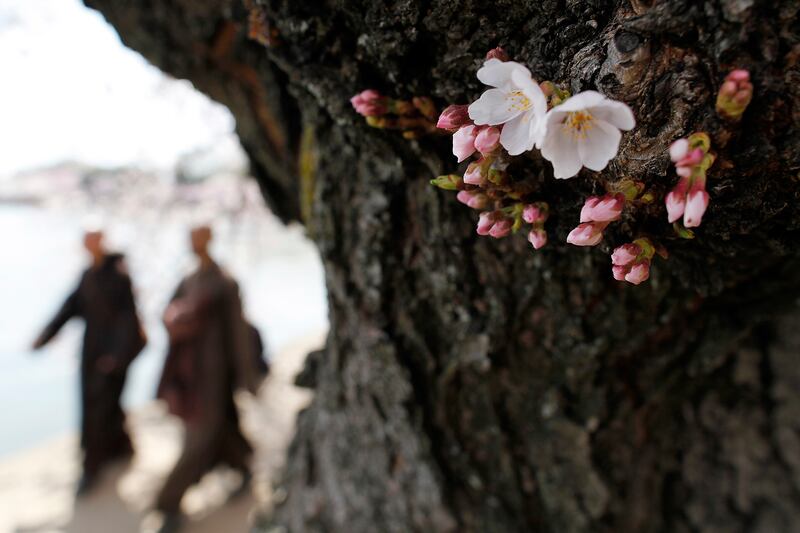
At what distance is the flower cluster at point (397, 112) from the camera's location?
4.04ft

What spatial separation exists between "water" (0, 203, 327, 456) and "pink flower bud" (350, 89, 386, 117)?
3.88 m

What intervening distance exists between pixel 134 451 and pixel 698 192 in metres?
4.76

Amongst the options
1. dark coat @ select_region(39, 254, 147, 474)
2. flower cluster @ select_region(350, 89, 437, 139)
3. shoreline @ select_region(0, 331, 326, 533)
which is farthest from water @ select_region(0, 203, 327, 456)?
flower cluster @ select_region(350, 89, 437, 139)

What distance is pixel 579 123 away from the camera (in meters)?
0.80

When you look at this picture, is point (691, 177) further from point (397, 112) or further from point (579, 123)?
point (397, 112)

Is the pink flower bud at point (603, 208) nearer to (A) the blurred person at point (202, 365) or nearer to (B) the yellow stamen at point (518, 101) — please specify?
(B) the yellow stamen at point (518, 101)

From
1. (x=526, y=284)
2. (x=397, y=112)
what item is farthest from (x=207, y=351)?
(x=397, y=112)

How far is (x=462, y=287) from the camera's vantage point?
1.65 meters

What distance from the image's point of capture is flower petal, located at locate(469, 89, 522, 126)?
84 centimetres

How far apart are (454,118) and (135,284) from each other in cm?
499

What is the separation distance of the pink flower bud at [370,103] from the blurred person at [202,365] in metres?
2.46

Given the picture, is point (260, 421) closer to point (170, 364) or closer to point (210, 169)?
point (170, 364)

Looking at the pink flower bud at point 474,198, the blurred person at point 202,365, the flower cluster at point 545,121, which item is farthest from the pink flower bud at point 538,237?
the blurred person at point 202,365

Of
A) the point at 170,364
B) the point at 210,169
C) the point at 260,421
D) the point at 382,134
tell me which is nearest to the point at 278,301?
the point at 210,169
